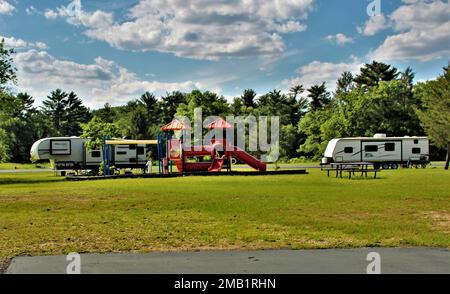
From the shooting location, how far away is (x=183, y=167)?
35.2 m

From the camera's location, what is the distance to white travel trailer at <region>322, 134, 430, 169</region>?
4412 cm

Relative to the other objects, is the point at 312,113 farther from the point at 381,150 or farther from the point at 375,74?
the point at 381,150

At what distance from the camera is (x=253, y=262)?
7.18m

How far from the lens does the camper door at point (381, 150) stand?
145 feet

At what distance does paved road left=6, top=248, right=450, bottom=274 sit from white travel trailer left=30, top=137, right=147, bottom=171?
34917mm

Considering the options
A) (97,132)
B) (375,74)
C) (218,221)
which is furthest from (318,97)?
(218,221)

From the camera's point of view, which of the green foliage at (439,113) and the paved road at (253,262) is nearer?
the paved road at (253,262)

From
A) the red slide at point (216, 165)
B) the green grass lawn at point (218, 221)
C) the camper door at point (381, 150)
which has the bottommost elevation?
the green grass lawn at point (218, 221)

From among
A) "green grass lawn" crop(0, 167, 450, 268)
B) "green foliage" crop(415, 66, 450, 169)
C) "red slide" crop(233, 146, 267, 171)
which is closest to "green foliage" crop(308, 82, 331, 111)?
"green foliage" crop(415, 66, 450, 169)

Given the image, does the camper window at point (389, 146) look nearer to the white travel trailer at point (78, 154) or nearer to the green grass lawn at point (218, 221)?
the white travel trailer at point (78, 154)

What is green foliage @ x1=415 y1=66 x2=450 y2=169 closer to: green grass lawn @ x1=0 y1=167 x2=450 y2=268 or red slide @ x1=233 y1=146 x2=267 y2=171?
red slide @ x1=233 y1=146 x2=267 y2=171

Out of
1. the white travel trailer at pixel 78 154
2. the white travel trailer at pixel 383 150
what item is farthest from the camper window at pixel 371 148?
the white travel trailer at pixel 78 154

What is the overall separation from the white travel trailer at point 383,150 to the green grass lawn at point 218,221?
2630 cm
